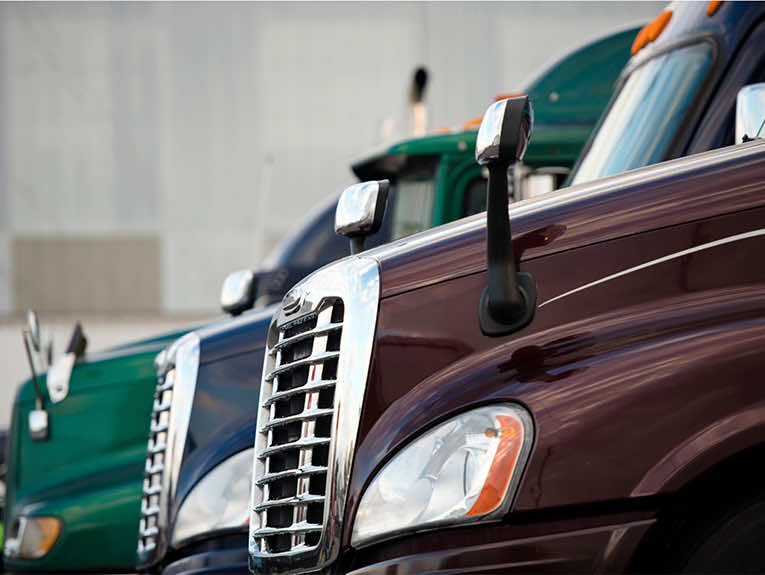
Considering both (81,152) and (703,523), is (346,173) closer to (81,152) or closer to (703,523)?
(81,152)

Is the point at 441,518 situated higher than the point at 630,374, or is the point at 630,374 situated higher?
the point at 630,374

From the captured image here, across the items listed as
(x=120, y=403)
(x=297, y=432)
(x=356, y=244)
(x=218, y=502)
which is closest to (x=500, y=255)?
(x=297, y=432)

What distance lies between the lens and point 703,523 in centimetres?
238

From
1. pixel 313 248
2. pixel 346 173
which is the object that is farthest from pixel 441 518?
pixel 346 173

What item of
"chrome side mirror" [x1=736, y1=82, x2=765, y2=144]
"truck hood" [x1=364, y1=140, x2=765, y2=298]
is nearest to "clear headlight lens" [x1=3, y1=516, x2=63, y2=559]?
"truck hood" [x1=364, y1=140, x2=765, y2=298]

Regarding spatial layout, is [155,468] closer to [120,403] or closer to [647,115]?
[120,403]

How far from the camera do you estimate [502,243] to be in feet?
8.45

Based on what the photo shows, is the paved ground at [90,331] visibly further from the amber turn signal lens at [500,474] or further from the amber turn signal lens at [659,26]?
the amber turn signal lens at [500,474]

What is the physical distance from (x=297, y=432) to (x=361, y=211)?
69 cm

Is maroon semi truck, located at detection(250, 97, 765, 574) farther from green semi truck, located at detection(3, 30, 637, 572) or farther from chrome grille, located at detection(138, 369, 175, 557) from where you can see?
green semi truck, located at detection(3, 30, 637, 572)

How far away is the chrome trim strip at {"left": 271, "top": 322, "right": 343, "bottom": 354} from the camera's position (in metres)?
2.82

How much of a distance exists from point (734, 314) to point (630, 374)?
260 millimetres

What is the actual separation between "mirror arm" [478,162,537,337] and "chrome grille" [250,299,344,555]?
1.36 feet

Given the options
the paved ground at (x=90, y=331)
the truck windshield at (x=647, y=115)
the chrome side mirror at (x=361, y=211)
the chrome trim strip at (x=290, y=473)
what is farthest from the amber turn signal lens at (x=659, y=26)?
the paved ground at (x=90, y=331)
